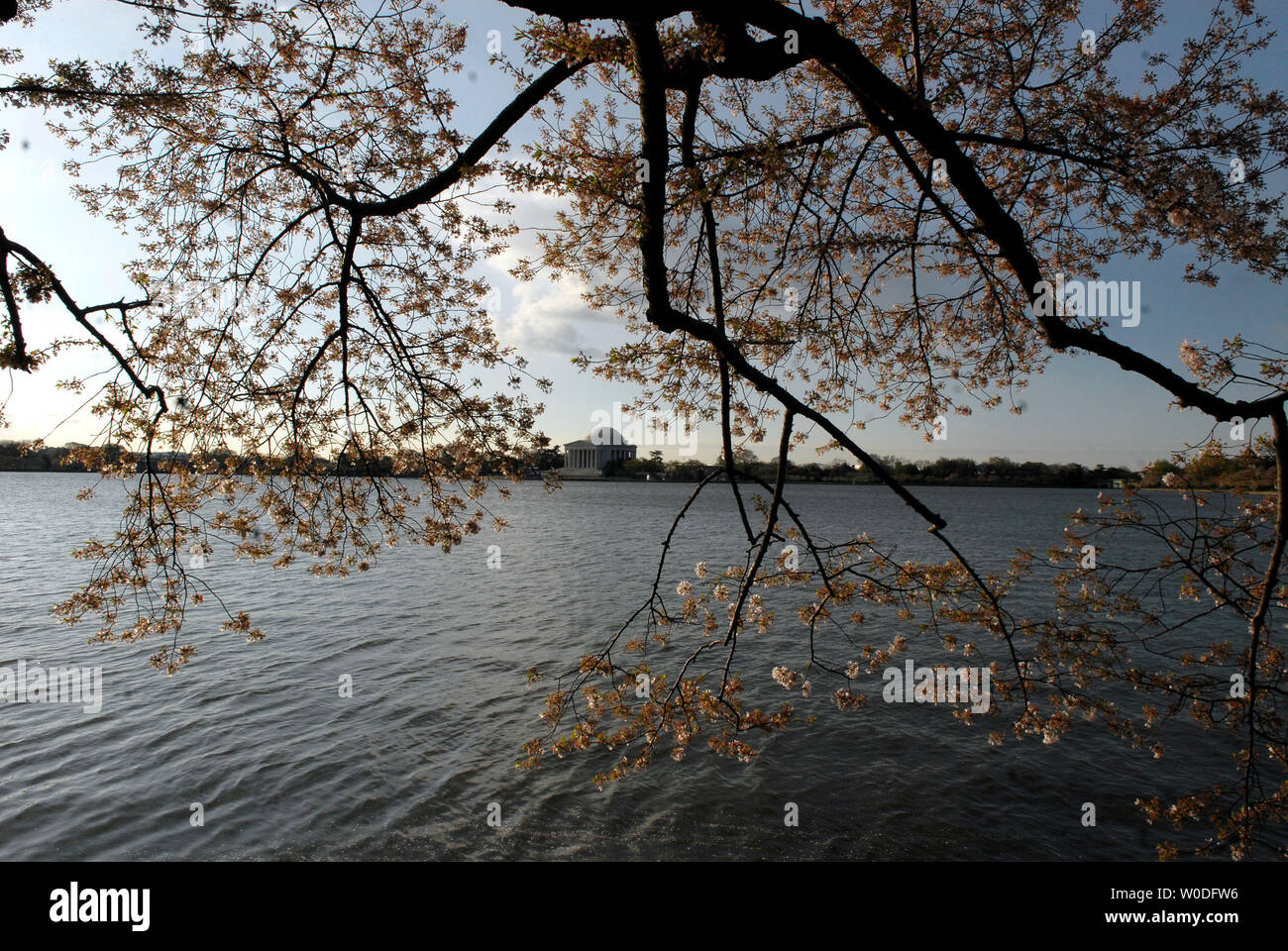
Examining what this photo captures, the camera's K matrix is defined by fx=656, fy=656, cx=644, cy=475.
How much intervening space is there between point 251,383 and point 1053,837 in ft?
48.4

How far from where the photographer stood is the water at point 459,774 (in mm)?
11086

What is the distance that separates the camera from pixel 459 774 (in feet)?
43.2

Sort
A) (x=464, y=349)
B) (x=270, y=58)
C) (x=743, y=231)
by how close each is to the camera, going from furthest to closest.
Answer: (x=743, y=231), (x=464, y=349), (x=270, y=58)

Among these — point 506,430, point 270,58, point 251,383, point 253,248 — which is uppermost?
point 270,58

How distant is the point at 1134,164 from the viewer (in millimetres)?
8219

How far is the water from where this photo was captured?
1109 cm

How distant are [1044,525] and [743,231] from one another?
94.5 meters

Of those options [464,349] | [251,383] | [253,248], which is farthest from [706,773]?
[253,248]

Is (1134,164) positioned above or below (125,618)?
above

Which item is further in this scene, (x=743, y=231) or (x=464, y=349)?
(x=743, y=231)

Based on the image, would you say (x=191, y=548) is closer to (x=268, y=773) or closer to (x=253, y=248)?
(x=253, y=248)

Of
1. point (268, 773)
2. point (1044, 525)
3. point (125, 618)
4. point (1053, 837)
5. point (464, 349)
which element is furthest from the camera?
point (1044, 525)
